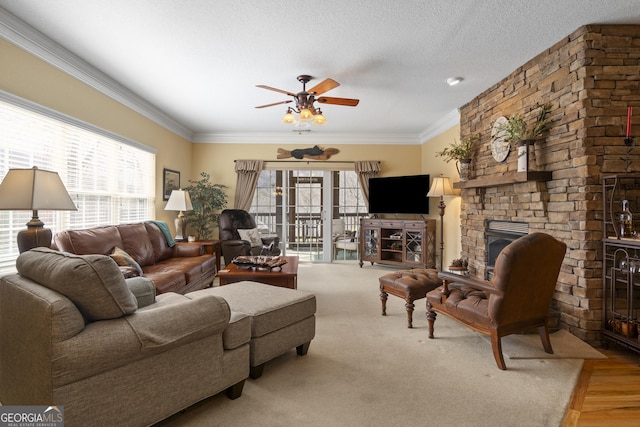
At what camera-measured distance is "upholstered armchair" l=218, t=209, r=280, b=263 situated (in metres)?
5.18

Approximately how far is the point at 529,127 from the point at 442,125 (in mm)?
2397

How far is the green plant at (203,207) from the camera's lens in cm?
598

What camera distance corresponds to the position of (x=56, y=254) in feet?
5.34

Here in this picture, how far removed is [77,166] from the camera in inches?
138

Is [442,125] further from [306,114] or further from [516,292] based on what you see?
[516,292]

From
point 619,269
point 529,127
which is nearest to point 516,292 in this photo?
point 619,269

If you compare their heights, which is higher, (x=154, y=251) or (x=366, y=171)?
(x=366, y=171)

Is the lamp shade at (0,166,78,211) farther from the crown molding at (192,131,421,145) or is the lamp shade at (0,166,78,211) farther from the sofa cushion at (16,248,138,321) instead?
the crown molding at (192,131,421,145)

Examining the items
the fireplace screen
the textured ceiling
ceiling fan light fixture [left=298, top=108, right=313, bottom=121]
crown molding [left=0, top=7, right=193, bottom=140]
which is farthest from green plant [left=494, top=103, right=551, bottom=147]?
crown molding [left=0, top=7, right=193, bottom=140]

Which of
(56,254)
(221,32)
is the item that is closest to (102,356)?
(56,254)

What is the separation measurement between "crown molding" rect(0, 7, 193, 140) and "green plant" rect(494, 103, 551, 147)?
174 inches

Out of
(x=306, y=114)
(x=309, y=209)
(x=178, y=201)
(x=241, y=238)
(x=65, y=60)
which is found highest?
(x=65, y=60)

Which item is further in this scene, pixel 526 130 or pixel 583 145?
pixel 526 130

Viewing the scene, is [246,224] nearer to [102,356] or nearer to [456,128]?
[456,128]
